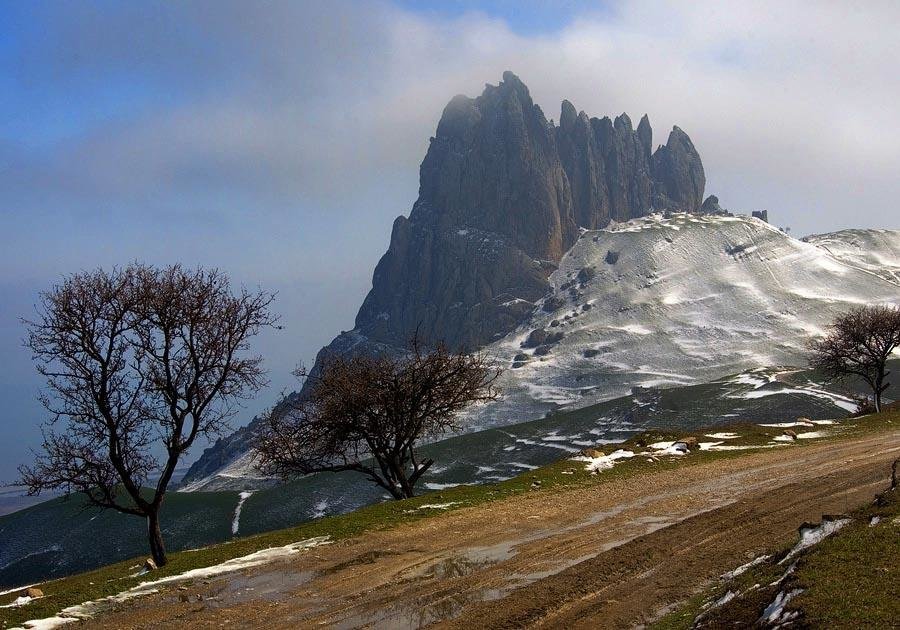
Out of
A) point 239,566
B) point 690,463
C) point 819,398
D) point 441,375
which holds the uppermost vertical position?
point 441,375

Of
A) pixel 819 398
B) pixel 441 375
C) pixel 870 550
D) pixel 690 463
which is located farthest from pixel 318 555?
pixel 819 398

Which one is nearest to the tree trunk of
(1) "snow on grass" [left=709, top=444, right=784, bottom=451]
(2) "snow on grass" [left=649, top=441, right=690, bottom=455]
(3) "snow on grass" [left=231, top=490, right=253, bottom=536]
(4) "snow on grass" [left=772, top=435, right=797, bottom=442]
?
(2) "snow on grass" [left=649, top=441, right=690, bottom=455]

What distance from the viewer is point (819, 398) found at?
158375 millimetres

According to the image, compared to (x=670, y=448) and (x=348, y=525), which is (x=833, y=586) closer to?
(x=348, y=525)

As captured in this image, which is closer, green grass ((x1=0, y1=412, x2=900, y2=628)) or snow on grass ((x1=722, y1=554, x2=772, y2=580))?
snow on grass ((x1=722, y1=554, x2=772, y2=580))

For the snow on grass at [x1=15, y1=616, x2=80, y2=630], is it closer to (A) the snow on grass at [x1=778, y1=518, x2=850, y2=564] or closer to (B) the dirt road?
(B) the dirt road

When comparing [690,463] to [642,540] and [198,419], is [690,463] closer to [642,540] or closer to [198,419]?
[642,540]

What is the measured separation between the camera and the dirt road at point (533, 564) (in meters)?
15.4

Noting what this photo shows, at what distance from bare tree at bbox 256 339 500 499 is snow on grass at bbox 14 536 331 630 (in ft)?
43.6

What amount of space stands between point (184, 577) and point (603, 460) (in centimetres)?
2437

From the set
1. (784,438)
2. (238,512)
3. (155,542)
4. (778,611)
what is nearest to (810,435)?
(784,438)

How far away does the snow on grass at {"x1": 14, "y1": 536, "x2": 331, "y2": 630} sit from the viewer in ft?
57.4

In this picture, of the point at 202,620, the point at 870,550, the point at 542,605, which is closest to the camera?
the point at 870,550

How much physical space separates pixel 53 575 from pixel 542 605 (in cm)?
13353
